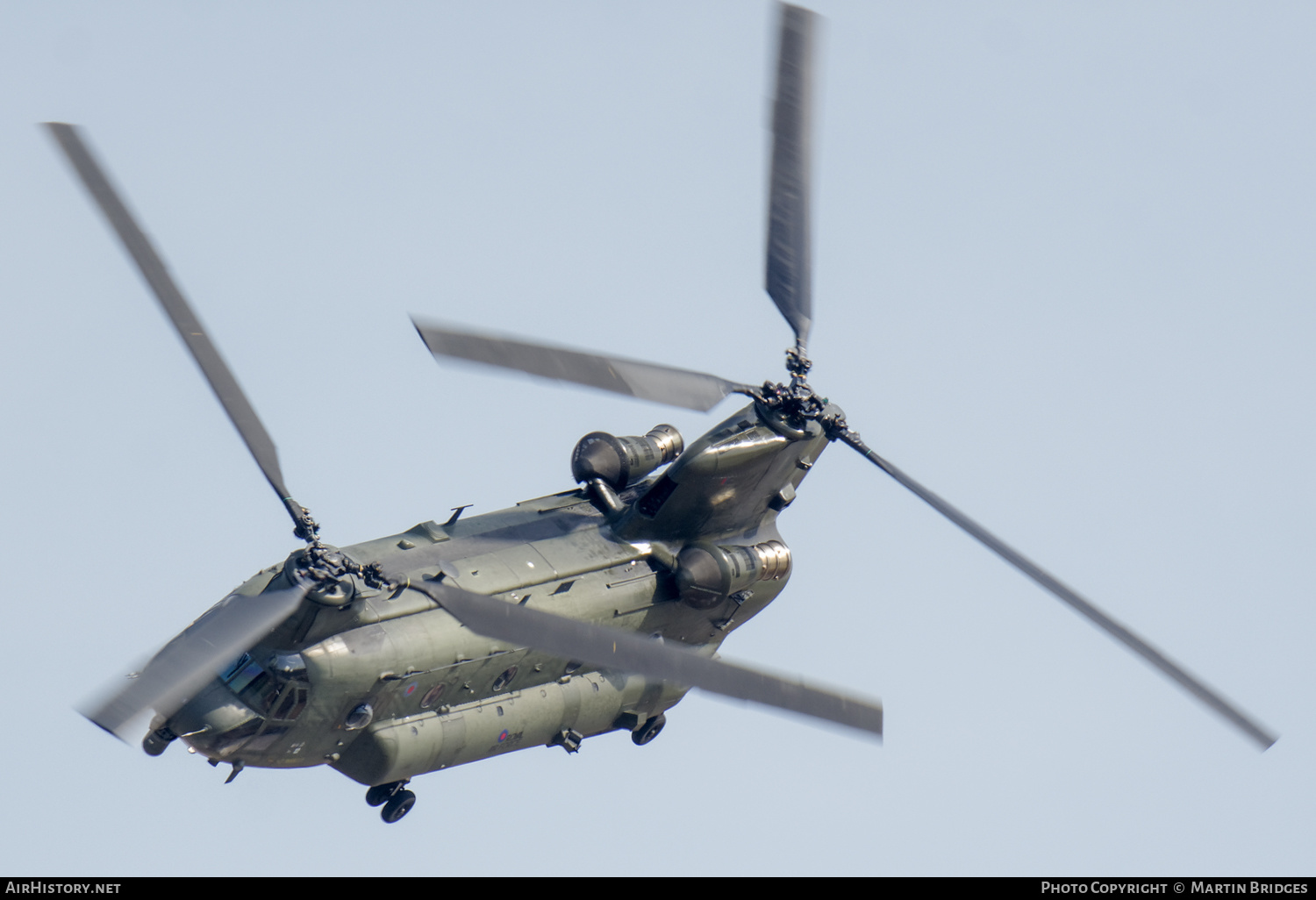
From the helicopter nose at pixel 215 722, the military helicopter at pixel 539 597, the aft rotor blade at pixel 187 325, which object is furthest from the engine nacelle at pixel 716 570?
the helicopter nose at pixel 215 722

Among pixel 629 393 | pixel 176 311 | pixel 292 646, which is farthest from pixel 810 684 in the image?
pixel 176 311

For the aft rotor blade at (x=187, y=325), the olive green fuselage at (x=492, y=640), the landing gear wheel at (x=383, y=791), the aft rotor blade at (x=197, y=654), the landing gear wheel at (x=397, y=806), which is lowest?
the landing gear wheel at (x=397, y=806)

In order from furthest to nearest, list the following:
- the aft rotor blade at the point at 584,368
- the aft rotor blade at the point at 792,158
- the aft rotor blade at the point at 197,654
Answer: the aft rotor blade at the point at 792,158
the aft rotor blade at the point at 584,368
the aft rotor blade at the point at 197,654

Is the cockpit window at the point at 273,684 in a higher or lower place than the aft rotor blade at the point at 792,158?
lower

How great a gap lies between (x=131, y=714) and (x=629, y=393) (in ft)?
28.2

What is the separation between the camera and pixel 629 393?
33219mm

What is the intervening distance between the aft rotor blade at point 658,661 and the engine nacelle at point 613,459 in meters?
A: 6.60

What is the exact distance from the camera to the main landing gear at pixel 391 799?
114 feet

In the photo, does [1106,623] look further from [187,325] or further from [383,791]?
[187,325]

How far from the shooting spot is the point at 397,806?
34.9m

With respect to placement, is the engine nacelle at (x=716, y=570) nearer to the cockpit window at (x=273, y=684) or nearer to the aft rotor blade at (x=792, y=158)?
the aft rotor blade at (x=792, y=158)

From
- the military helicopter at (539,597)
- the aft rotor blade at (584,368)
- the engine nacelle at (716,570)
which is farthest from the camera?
the engine nacelle at (716,570)

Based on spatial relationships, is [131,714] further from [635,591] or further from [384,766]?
[635,591]

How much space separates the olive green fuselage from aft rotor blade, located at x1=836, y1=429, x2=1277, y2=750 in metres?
3.24
